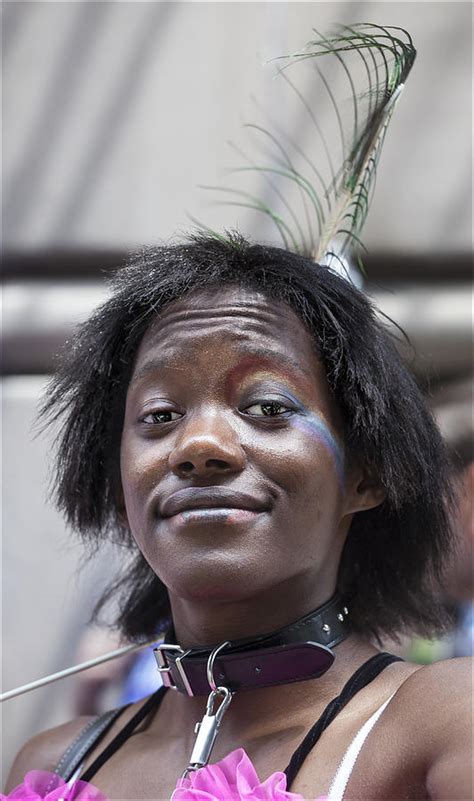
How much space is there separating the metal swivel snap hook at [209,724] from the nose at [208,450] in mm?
258

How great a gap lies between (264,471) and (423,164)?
70.3 inches

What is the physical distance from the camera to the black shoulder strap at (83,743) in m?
1.89

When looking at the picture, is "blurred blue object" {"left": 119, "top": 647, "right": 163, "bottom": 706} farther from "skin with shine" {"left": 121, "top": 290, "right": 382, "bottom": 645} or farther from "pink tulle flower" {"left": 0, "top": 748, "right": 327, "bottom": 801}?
"pink tulle flower" {"left": 0, "top": 748, "right": 327, "bottom": 801}

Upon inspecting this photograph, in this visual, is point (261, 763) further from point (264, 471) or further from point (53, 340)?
point (53, 340)

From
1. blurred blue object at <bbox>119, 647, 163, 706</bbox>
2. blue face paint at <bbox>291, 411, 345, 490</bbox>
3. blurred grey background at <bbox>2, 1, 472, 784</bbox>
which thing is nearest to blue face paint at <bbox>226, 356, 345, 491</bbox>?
blue face paint at <bbox>291, 411, 345, 490</bbox>

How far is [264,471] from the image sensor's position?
161 centimetres

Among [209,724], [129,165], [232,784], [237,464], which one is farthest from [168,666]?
[129,165]

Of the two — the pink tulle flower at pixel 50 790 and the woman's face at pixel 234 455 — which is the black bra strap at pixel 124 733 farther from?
the woman's face at pixel 234 455

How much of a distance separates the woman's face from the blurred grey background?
1.33 metres

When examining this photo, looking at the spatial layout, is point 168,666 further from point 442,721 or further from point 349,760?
point 442,721

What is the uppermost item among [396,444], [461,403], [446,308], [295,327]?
[295,327]

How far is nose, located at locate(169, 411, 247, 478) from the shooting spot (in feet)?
5.18

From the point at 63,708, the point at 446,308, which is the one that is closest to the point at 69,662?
A: the point at 63,708

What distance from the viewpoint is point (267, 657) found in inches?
63.2
